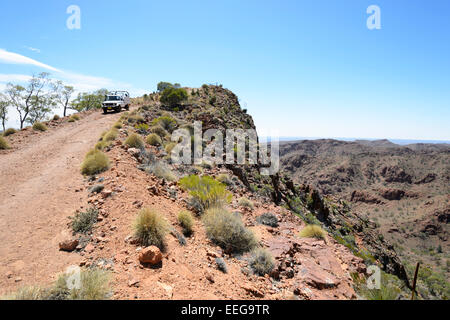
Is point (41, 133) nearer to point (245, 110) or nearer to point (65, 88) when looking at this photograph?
point (245, 110)

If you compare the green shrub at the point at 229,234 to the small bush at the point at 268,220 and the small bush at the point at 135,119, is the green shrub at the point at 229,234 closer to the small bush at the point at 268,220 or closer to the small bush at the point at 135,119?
the small bush at the point at 268,220

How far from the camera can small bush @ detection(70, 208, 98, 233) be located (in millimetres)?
5148

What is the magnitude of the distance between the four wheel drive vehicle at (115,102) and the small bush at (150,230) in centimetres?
2043

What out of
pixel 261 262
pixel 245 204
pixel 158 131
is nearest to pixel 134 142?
pixel 158 131

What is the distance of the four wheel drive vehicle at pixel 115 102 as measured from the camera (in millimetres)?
22031

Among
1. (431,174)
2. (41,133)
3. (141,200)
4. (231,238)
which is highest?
(41,133)

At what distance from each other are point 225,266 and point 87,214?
3.53 m

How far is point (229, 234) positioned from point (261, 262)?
1.14m

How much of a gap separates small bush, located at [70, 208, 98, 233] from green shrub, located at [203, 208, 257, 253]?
2.79 m

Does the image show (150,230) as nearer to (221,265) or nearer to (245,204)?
(221,265)

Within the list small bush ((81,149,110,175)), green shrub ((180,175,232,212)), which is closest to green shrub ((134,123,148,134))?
small bush ((81,149,110,175))
